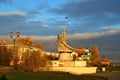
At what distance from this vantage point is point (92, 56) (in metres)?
109

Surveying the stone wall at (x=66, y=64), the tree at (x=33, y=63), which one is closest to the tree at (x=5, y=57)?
the stone wall at (x=66, y=64)

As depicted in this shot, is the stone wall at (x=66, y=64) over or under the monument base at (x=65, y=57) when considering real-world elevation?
under

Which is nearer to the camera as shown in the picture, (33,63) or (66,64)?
(33,63)

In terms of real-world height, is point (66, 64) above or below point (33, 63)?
below

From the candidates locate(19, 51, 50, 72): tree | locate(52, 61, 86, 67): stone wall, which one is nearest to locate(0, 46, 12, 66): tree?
locate(52, 61, 86, 67): stone wall

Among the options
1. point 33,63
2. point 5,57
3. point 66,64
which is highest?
point 5,57

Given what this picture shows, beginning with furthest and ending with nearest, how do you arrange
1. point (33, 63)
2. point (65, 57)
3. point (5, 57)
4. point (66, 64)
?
1. point (5, 57)
2. point (65, 57)
3. point (66, 64)
4. point (33, 63)

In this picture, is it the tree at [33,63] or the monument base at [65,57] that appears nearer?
the tree at [33,63]

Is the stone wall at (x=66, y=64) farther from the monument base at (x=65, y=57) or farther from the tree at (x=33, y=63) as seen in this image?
the tree at (x=33, y=63)

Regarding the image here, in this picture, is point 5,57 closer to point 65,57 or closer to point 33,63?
point 65,57

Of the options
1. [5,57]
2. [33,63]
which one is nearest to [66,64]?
[33,63]

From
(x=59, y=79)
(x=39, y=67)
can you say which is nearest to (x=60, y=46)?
(x=39, y=67)

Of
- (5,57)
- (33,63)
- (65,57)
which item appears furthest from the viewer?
(5,57)

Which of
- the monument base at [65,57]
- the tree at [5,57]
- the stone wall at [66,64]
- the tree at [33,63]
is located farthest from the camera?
the tree at [5,57]
